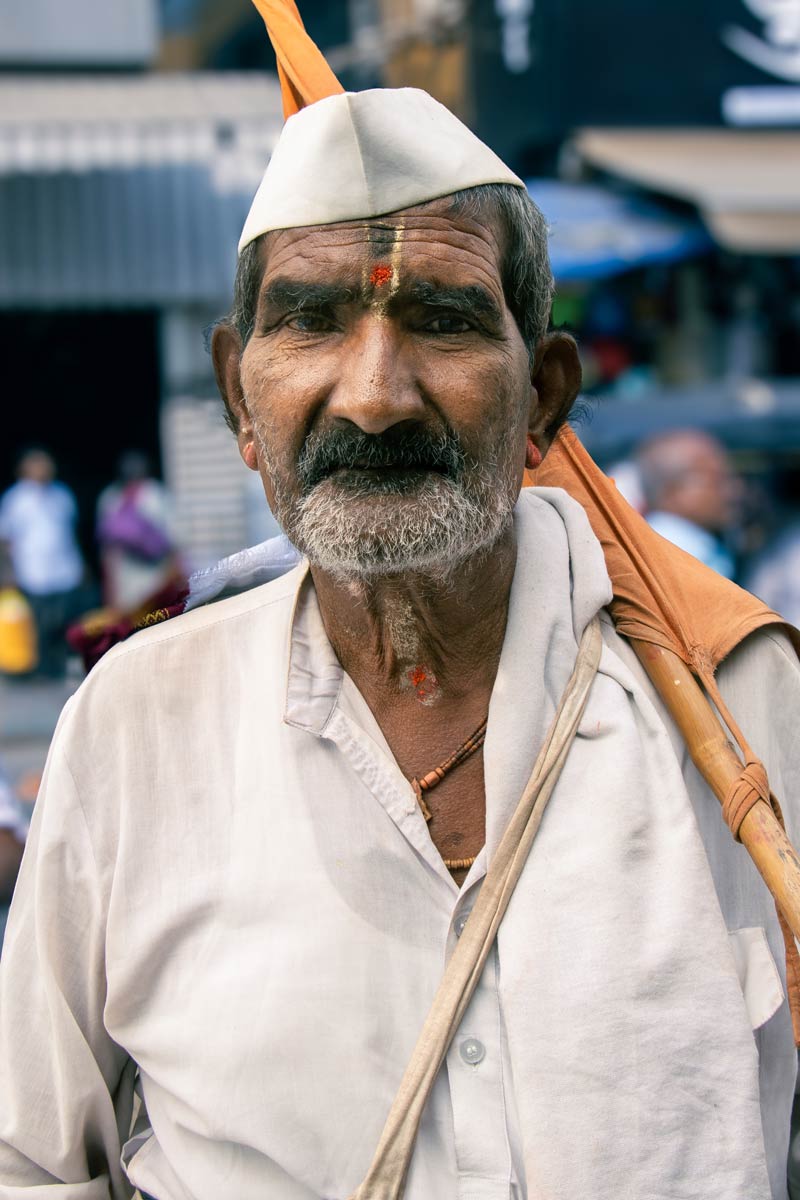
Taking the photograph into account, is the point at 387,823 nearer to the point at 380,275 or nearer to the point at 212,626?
the point at 212,626

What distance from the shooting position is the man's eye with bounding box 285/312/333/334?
1.66m

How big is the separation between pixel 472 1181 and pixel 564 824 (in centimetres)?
38

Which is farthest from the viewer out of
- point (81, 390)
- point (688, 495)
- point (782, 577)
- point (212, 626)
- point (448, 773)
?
point (81, 390)

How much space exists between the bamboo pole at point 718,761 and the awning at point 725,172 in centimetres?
859

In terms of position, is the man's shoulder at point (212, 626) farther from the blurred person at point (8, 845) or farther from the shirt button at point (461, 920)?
the blurred person at point (8, 845)

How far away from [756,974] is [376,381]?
0.77 metres

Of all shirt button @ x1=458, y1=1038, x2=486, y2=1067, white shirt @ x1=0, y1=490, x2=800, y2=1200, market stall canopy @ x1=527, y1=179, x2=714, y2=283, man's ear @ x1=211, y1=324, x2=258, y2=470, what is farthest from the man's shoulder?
market stall canopy @ x1=527, y1=179, x2=714, y2=283

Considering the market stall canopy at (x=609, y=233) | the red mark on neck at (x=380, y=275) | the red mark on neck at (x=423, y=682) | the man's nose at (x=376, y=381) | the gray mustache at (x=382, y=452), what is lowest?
the market stall canopy at (x=609, y=233)

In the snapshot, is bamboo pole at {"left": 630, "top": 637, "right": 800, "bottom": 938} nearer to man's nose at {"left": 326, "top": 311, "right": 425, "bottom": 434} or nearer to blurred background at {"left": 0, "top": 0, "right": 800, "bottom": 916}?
man's nose at {"left": 326, "top": 311, "right": 425, "bottom": 434}

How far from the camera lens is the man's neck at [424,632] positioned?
1.77 metres

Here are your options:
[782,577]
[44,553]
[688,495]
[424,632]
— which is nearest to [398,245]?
[424,632]

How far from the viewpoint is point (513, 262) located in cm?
173

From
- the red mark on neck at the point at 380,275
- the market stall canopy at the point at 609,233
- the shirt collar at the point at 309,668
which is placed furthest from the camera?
the market stall canopy at the point at 609,233

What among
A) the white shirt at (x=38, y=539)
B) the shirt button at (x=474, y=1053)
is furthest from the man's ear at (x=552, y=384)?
the white shirt at (x=38, y=539)
